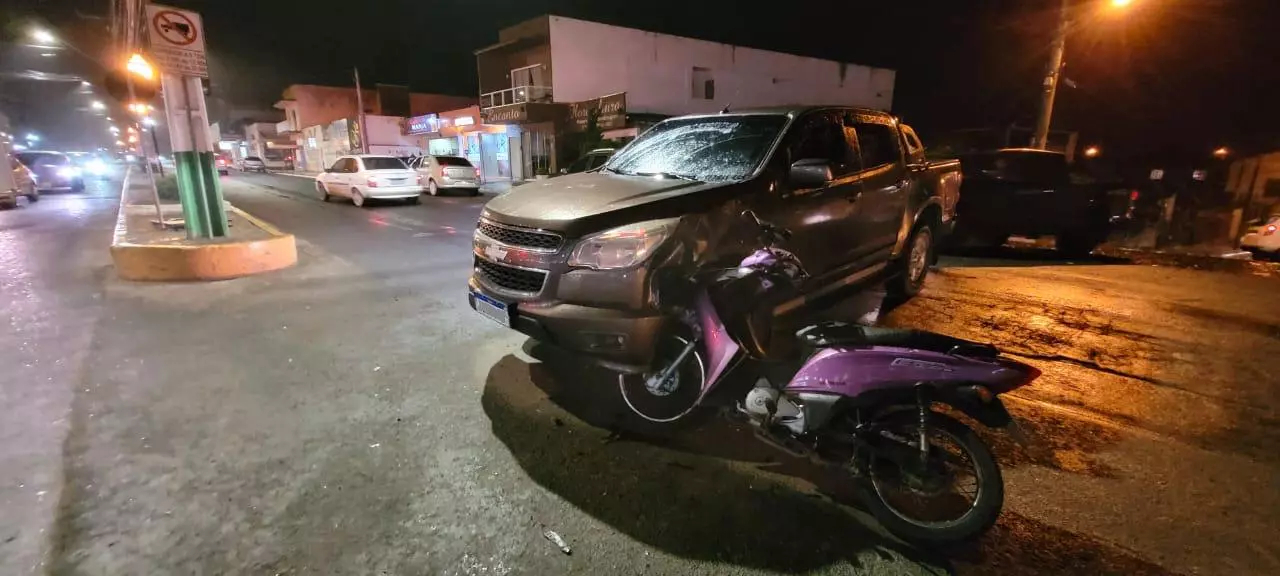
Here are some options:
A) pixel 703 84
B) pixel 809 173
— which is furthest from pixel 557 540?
pixel 703 84

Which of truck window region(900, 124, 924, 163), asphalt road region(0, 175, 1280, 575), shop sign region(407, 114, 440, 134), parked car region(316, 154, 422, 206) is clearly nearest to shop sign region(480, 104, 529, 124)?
shop sign region(407, 114, 440, 134)

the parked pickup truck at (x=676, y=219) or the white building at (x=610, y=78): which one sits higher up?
the white building at (x=610, y=78)

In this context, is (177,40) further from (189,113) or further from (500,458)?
(500,458)

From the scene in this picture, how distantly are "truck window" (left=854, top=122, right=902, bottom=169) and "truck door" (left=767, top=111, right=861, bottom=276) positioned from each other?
241 mm

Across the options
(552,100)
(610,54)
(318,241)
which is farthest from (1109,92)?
(318,241)

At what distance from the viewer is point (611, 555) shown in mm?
2570

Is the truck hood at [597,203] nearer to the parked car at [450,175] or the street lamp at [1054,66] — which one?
the street lamp at [1054,66]

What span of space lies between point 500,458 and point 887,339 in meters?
2.19

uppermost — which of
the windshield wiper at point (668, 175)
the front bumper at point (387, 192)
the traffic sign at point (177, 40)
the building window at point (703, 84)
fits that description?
the building window at point (703, 84)

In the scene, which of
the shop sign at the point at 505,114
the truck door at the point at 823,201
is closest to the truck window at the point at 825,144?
the truck door at the point at 823,201

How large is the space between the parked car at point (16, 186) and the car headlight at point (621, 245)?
20.3 m

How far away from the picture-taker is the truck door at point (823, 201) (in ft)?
14.2

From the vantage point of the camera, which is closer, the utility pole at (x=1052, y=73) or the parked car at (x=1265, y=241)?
the parked car at (x=1265, y=241)

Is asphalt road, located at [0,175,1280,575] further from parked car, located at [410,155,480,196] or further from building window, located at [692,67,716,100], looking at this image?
building window, located at [692,67,716,100]
